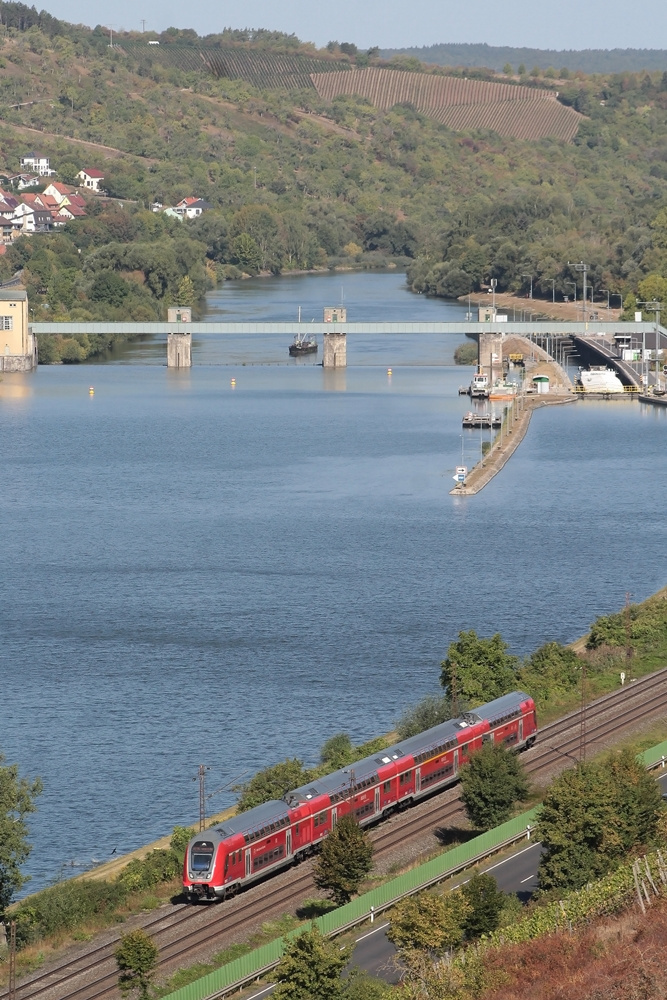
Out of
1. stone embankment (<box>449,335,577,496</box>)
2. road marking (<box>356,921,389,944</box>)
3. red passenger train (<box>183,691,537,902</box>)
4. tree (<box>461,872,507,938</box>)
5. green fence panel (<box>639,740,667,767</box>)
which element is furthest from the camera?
stone embankment (<box>449,335,577,496</box>)

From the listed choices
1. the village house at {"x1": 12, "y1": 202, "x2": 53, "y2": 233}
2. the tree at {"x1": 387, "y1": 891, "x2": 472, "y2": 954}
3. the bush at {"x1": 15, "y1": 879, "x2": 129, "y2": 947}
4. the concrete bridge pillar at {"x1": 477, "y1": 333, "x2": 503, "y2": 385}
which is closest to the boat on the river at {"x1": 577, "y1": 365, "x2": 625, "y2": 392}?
the concrete bridge pillar at {"x1": 477, "y1": 333, "x2": 503, "y2": 385}

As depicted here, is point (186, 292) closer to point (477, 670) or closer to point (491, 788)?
point (477, 670)

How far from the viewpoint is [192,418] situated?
261 ft

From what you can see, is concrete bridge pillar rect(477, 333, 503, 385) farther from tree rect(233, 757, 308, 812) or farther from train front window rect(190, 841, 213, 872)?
train front window rect(190, 841, 213, 872)

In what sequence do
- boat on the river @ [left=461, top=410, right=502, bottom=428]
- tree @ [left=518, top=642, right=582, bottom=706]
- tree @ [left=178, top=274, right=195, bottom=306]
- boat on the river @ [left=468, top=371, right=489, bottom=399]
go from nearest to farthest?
tree @ [left=518, top=642, right=582, bottom=706]
boat on the river @ [left=461, top=410, right=502, bottom=428]
boat on the river @ [left=468, top=371, right=489, bottom=399]
tree @ [left=178, top=274, right=195, bottom=306]

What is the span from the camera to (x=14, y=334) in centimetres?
9750

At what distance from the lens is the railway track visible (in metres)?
24.5

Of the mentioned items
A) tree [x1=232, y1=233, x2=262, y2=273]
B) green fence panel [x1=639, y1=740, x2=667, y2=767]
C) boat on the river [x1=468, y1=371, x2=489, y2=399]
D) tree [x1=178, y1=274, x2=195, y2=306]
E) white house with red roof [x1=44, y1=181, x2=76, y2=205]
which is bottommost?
green fence panel [x1=639, y1=740, x2=667, y2=767]

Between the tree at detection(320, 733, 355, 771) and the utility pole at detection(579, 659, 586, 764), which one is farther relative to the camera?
the utility pole at detection(579, 659, 586, 764)

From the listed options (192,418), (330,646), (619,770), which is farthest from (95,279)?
(619,770)

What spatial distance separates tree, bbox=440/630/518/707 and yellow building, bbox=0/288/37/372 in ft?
206

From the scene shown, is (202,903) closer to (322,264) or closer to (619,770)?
(619,770)

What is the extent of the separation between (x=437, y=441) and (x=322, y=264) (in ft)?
322

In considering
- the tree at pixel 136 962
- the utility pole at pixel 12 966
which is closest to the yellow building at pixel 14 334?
the utility pole at pixel 12 966
